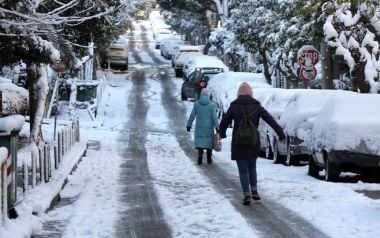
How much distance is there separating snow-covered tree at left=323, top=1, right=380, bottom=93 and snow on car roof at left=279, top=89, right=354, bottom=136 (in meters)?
4.60

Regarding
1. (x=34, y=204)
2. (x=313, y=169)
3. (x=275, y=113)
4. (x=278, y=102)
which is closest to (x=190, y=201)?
(x=34, y=204)

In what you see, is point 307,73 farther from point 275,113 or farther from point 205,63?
point 205,63

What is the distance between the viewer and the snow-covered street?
28.9 ft

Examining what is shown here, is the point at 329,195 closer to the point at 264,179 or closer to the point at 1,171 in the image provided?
the point at 264,179

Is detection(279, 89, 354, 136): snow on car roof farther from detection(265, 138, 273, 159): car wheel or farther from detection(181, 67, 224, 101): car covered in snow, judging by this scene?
detection(181, 67, 224, 101): car covered in snow

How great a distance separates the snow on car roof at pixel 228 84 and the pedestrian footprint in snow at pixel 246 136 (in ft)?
54.7

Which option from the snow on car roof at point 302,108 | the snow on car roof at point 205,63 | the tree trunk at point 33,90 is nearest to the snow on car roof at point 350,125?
the snow on car roof at point 302,108

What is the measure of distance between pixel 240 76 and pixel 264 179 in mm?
16630

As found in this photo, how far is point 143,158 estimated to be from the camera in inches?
737

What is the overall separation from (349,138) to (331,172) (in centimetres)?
76

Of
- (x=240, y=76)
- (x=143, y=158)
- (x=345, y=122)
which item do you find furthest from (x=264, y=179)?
(x=240, y=76)

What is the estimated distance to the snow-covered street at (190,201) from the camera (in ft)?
28.9

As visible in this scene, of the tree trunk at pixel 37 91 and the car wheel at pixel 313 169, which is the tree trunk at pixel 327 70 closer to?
the tree trunk at pixel 37 91

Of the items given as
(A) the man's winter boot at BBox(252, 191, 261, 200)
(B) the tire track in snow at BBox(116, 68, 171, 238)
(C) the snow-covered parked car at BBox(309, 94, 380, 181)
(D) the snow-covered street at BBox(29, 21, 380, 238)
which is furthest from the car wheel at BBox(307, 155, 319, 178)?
(A) the man's winter boot at BBox(252, 191, 261, 200)
